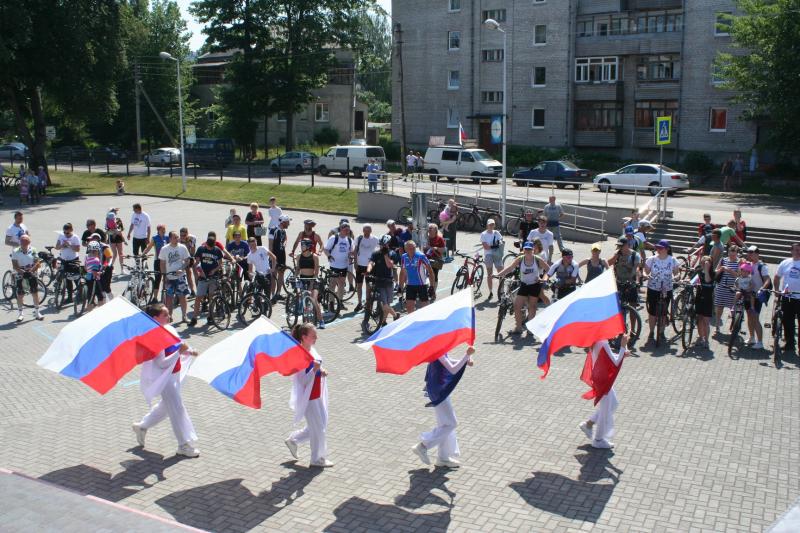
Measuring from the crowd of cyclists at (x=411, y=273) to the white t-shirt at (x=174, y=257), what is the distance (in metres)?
0.02

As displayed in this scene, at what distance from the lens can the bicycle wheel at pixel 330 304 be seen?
1625cm

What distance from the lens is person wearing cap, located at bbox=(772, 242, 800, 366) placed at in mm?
13430

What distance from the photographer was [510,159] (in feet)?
170

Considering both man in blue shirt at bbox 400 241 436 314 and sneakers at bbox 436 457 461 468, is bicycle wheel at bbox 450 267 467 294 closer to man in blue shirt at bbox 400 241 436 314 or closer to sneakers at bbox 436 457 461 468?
man in blue shirt at bbox 400 241 436 314

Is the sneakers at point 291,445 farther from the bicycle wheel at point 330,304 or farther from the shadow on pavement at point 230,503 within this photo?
the bicycle wheel at point 330,304

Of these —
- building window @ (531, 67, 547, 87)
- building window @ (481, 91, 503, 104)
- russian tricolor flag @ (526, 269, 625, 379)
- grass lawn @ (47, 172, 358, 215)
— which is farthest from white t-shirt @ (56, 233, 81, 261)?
building window @ (481, 91, 503, 104)

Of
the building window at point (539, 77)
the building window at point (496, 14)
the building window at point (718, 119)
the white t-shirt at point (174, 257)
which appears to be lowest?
the white t-shirt at point (174, 257)

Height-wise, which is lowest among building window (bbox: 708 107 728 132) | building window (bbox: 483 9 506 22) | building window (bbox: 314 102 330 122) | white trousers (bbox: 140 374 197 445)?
white trousers (bbox: 140 374 197 445)

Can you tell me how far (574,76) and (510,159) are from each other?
6832mm

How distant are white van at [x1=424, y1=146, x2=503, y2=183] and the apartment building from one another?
26.1ft

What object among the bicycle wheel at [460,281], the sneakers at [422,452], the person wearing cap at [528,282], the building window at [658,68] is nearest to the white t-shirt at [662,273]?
the person wearing cap at [528,282]

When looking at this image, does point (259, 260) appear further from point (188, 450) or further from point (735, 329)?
point (735, 329)

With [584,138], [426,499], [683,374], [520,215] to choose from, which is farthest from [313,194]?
[426,499]

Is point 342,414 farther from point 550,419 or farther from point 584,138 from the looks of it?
point 584,138
